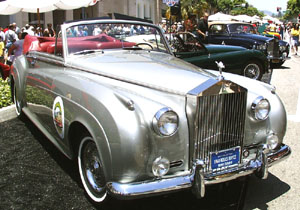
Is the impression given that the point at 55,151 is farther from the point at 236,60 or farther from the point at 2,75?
the point at 236,60

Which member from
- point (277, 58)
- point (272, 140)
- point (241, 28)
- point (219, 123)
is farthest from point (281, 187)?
point (241, 28)

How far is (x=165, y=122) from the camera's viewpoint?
2.67m

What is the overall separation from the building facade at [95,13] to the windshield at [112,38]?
1031cm

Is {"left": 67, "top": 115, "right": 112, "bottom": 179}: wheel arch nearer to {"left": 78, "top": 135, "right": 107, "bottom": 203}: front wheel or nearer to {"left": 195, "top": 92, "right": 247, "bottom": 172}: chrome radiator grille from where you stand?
{"left": 78, "top": 135, "right": 107, "bottom": 203}: front wheel

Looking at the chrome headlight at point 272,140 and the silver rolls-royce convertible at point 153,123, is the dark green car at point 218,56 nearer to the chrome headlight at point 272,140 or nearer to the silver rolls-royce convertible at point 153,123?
the silver rolls-royce convertible at point 153,123

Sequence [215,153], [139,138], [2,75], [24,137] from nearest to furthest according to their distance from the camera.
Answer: [139,138]
[215,153]
[24,137]
[2,75]

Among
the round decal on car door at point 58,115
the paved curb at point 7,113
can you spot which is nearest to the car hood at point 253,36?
the paved curb at point 7,113

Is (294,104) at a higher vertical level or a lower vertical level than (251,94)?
lower

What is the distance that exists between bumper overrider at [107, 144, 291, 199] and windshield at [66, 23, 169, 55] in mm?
1979

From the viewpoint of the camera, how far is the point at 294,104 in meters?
6.89

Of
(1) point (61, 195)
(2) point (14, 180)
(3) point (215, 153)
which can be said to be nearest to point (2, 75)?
(2) point (14, 180)

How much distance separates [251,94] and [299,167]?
1339 mm

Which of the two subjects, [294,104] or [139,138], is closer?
[139,138]

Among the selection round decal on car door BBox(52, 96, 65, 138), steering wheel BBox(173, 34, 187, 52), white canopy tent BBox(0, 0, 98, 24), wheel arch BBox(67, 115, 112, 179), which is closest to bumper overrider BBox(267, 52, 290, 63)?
steering wheel BBox(173, 34, 187, 52)
